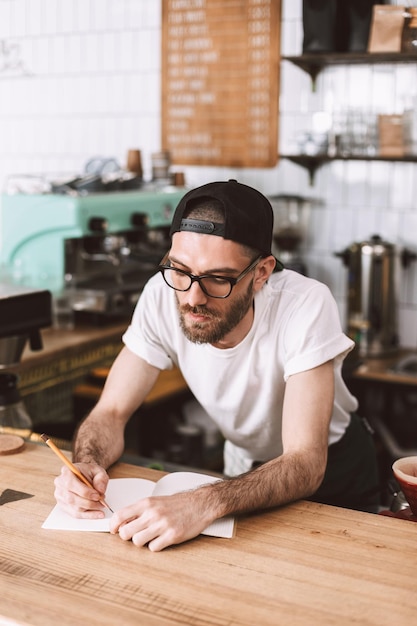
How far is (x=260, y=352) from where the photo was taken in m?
2.16

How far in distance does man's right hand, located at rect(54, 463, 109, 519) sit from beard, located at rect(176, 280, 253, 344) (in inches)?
17.5

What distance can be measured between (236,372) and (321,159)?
231cm

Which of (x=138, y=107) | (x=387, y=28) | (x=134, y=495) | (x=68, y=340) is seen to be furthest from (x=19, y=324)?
(x=138, y=107)

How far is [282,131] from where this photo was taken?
4.52 meters

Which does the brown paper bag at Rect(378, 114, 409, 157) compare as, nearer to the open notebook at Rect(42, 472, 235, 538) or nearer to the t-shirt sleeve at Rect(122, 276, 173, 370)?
the t-shirt sleeve at Rect(122, 276, 173, 370)

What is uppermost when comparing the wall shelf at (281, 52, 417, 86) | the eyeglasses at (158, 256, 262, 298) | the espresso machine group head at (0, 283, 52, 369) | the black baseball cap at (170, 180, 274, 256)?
the wall shelf at (281, 52, 417, 86)

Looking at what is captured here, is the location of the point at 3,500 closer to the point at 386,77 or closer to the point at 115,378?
the point at 115,378

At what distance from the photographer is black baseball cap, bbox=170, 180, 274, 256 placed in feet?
6.26

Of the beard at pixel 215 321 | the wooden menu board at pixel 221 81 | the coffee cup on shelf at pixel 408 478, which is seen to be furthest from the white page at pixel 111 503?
the wooden menu board at pixel 221 81

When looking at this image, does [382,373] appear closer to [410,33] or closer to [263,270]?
[410,33]

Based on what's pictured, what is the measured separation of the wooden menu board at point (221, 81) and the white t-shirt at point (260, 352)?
2.50 m

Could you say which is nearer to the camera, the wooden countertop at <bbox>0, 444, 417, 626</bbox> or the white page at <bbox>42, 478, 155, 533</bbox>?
the wooden countertop at <bbox>0, 444, 417, 626</bbox>

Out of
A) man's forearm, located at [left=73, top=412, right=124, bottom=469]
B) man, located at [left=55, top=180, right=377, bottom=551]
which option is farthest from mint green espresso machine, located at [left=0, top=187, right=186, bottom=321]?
man's forearm, located at [left=73, top=412, right=124, bottom=469]

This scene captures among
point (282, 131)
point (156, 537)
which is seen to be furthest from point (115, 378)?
point (282, 131)
